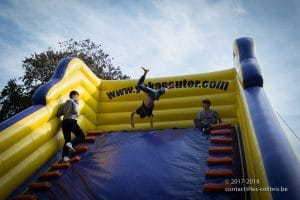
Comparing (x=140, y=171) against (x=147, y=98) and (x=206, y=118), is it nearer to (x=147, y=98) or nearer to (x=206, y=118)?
(x=206, y=118)

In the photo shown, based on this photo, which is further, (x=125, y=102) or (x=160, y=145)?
(x=125, y=102)

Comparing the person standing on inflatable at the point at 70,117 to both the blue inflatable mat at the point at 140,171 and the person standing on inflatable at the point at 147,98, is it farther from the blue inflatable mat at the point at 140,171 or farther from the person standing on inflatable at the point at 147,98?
the person standing on inflatable at the point at 147,98

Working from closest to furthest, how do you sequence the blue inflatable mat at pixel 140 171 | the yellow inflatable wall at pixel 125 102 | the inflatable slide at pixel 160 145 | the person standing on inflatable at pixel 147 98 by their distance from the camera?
the inflatable slide at pixel 160 145 < the blue inflatable mat at pixel 140 171 < the yellow inflatable wall at pixel 125 102 < the person standing on inflatable at pixel 147 98

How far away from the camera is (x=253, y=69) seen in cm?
447

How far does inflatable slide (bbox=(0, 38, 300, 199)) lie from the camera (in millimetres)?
2789

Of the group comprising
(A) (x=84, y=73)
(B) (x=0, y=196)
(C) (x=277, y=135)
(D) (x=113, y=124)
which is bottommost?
(B) (x=0, y=196)

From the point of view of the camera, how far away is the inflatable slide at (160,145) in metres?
2.79

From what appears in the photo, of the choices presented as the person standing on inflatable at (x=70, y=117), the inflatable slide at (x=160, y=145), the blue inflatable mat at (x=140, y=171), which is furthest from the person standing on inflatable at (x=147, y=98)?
the person standing on inflatable at (x=70, y=117)

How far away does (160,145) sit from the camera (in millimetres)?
4559

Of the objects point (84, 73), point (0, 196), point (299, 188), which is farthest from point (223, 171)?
point (84, 73)

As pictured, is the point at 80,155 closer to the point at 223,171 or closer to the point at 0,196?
the point at 0,196

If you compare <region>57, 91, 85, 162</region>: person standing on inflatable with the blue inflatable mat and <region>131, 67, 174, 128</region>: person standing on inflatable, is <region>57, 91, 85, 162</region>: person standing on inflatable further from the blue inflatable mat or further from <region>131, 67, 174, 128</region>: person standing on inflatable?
<region>131, 67, 174, 128</region>: person standing on inflatable

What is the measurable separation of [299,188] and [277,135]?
2.74 feet

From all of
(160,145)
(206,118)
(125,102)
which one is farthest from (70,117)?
(206,118)
